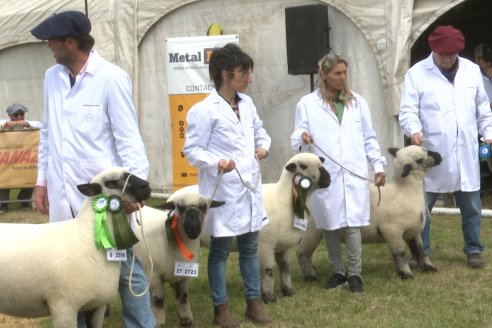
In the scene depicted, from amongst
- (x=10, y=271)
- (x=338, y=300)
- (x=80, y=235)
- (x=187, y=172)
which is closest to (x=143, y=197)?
(x=80, y=235)

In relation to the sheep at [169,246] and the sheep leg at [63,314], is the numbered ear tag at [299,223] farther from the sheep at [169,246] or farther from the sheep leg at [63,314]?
the sheep leg at [63,314]

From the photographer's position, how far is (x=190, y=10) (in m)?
13.6

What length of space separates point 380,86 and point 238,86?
6.52m

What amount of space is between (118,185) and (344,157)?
279 centimetres

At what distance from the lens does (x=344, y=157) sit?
7.27 metres

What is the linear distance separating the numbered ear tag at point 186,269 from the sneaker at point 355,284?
169 cm

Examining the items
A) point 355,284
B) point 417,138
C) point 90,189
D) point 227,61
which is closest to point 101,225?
point 90,189

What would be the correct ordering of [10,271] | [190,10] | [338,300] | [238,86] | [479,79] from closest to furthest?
[10,271] → [238,86] → [338,300] → [479,79] → [190,10]

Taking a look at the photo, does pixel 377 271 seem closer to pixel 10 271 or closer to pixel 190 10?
pixel 10 271

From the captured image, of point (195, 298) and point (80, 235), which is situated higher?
point (80, 235)

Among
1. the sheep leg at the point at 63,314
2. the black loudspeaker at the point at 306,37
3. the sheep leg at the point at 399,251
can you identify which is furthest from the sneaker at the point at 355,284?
the black loudspeaker at the point at 306,37

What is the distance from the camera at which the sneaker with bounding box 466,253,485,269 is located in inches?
322

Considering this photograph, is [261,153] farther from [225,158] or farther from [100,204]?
[100,204]

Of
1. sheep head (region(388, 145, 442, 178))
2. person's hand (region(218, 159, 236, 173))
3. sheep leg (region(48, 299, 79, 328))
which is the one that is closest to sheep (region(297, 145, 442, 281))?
sheep head (region(388, 145, 442, 178))
